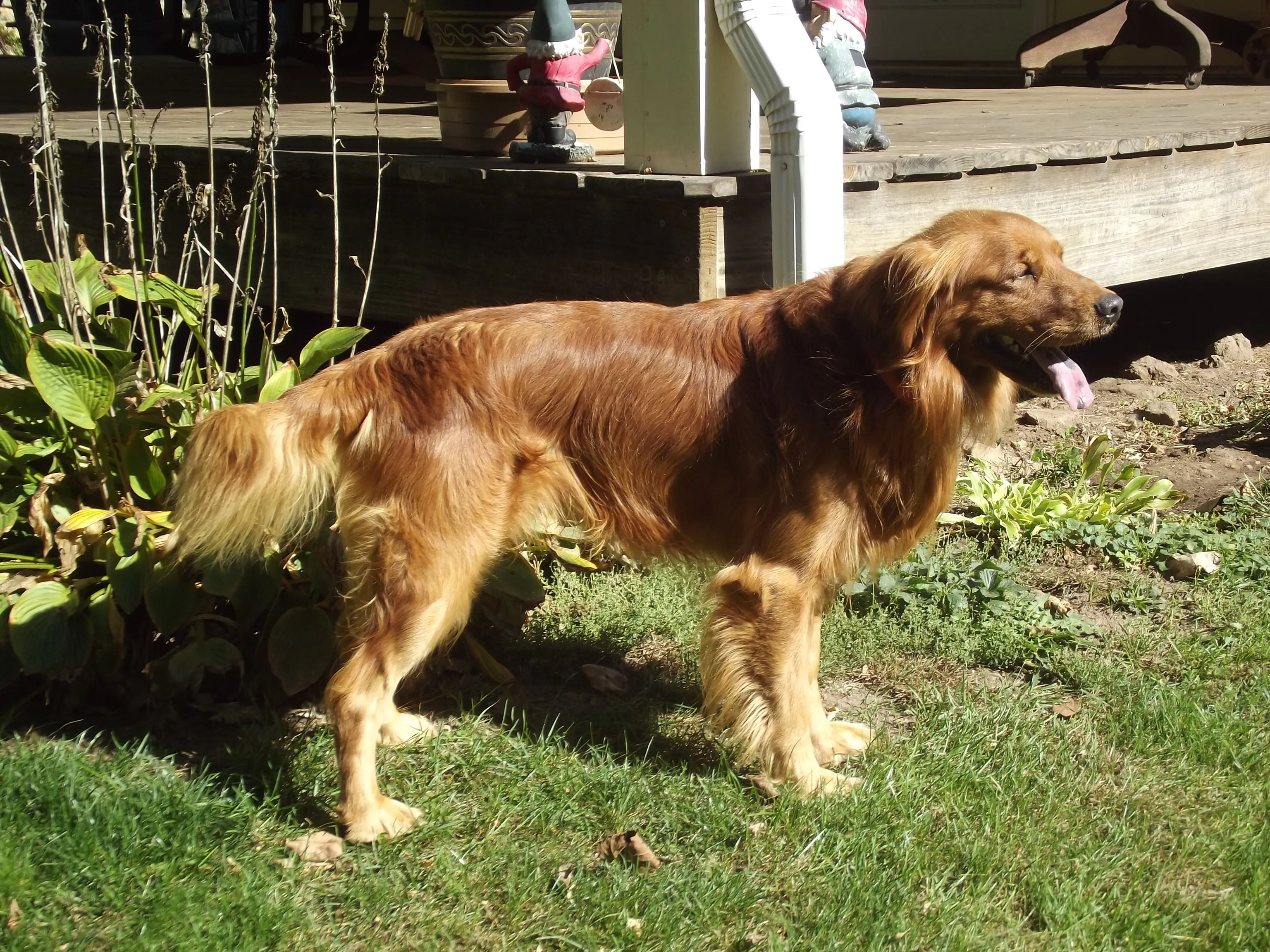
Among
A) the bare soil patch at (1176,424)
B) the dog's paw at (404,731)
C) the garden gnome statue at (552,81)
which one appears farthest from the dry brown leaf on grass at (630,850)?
the garden gnome statue at (552,81)

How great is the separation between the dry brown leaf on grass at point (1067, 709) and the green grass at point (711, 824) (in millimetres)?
29

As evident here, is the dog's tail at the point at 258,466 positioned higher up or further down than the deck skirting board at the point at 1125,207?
further down

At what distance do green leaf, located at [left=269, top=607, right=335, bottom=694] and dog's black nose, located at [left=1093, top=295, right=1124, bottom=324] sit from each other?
2288 millimetres

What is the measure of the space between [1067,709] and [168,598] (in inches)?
104

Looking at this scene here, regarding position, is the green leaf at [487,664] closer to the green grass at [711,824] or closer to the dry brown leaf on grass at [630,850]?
the green grass at [711,824]

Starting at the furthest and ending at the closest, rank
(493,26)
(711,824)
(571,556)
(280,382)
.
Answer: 1. (493,26)
2. (571,556)
3. (280,382)
4. (711,824)

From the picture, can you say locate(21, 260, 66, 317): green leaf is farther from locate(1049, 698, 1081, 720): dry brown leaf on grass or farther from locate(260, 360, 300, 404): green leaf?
locate(1049, 698, 1081, 720): dry brown leaf on grass

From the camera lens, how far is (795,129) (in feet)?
13.8

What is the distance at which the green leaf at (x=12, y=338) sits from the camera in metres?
3.73

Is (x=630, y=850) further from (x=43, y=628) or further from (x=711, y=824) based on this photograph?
(x=43, y=628)

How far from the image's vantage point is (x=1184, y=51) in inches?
392

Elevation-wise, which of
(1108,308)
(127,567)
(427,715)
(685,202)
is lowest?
(427,715)

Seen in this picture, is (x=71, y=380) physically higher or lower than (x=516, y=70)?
lower

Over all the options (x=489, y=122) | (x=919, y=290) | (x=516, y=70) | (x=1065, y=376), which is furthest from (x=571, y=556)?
(x=489, y=122)
